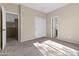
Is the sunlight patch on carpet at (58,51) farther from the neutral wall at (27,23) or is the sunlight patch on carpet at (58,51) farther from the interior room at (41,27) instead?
the neutral wall at (27,23)

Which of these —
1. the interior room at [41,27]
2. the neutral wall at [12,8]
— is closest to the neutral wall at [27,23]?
the interior room at [41,27]

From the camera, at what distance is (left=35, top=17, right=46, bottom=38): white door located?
6.54m

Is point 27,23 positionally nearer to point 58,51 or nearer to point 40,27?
point 40,27

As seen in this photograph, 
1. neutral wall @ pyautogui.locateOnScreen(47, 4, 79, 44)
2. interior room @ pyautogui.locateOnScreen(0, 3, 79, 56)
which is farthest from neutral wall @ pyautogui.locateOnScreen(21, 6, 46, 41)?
neutral wall @ pyautogui.locateOnScreen(47, 4, 79, 44)

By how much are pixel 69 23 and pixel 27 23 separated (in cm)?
269

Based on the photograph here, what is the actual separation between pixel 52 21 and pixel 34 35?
6.74 feet

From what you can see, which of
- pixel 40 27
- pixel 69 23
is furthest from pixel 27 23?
pixel 69 23

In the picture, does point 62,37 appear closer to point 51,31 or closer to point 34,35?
point 51,31

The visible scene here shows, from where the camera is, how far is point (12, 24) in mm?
7922

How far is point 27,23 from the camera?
5.49 meters

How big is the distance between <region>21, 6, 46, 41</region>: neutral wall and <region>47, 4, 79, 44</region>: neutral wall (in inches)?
78.0

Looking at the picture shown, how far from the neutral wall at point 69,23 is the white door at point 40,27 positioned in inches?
68.1

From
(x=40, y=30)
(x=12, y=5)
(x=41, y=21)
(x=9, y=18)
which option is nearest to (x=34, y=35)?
(x=40, y=30)

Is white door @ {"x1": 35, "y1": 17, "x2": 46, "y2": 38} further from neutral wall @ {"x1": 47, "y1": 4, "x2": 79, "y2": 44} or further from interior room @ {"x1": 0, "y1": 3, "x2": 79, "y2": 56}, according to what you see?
neutral wall @ {"x1": 47, "y1": 4, "x2": 79, "y2": 44}
